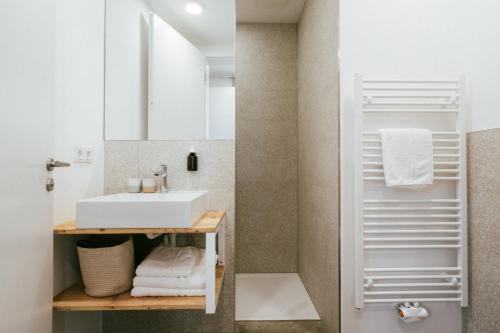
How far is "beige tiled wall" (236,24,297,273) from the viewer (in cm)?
265

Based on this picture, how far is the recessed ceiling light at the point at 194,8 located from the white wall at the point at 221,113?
0.48 m

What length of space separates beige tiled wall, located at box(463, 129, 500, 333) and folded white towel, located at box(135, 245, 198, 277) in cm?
147

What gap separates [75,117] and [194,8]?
3.25 ft

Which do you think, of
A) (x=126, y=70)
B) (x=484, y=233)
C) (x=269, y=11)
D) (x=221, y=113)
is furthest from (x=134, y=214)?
(x=269, y=11)

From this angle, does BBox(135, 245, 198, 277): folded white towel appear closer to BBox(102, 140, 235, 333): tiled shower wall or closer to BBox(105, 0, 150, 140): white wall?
BBox(102, 140, 235, 333): tiled shower wall

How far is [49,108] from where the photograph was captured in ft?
3.65

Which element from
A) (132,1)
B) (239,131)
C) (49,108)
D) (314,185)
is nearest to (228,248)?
(314,185)

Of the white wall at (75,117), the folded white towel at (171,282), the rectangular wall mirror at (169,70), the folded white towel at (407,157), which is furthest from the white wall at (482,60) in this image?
the white wall at (75,117)

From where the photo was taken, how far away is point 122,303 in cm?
118

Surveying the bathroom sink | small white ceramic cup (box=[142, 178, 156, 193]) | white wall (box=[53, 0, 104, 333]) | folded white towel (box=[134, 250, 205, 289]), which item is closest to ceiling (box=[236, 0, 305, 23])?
white wall (box=[53, 0, 104, 333])

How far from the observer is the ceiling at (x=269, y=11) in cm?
235

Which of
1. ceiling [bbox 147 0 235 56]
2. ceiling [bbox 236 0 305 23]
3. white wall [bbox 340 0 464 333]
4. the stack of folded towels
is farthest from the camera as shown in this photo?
ceiling [bbox 236 0 305 23]

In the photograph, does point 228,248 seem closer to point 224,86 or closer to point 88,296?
point 88,296

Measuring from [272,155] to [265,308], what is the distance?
1338 mm
